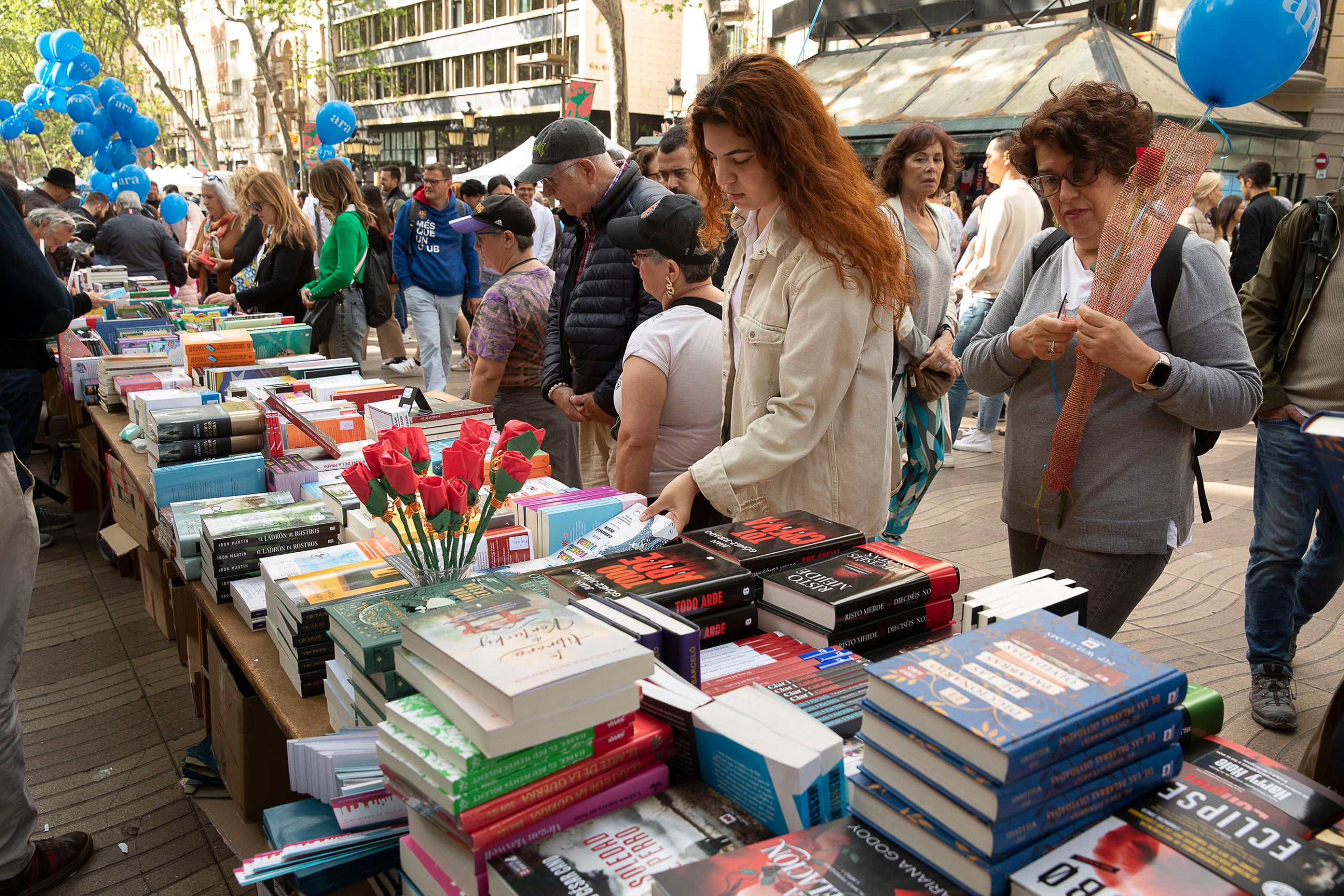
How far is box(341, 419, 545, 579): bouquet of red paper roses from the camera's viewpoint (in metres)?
1.78

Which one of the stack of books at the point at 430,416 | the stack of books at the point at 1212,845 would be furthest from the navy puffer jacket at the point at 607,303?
the stack of books at the point at 1212,845

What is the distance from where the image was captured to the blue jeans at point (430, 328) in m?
7.17

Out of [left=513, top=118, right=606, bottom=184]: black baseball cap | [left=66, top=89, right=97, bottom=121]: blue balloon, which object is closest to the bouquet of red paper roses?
[left=513, top=118, right=606, bottom=184]: black baseball cap

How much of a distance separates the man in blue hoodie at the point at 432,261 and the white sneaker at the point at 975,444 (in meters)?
4.04

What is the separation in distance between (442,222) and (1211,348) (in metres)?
6.07

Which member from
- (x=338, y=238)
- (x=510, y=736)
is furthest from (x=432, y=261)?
(x=510, y=736)

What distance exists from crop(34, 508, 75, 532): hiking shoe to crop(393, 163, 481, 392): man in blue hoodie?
263 centimetres

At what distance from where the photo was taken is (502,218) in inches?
150

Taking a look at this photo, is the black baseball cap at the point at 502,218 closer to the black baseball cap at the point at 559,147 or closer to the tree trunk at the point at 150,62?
the black baseball cap at the point at 559,147

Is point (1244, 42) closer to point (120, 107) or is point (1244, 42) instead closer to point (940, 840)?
point (940, 840)

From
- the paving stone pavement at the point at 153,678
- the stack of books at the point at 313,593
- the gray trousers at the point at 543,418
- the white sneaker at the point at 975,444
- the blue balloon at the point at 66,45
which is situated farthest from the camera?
the blue balloon at the point at 66,45

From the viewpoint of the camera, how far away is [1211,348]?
199cm

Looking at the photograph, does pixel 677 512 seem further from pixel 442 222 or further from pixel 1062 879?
pixel 442 222

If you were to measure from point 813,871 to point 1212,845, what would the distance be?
1.49 ft
